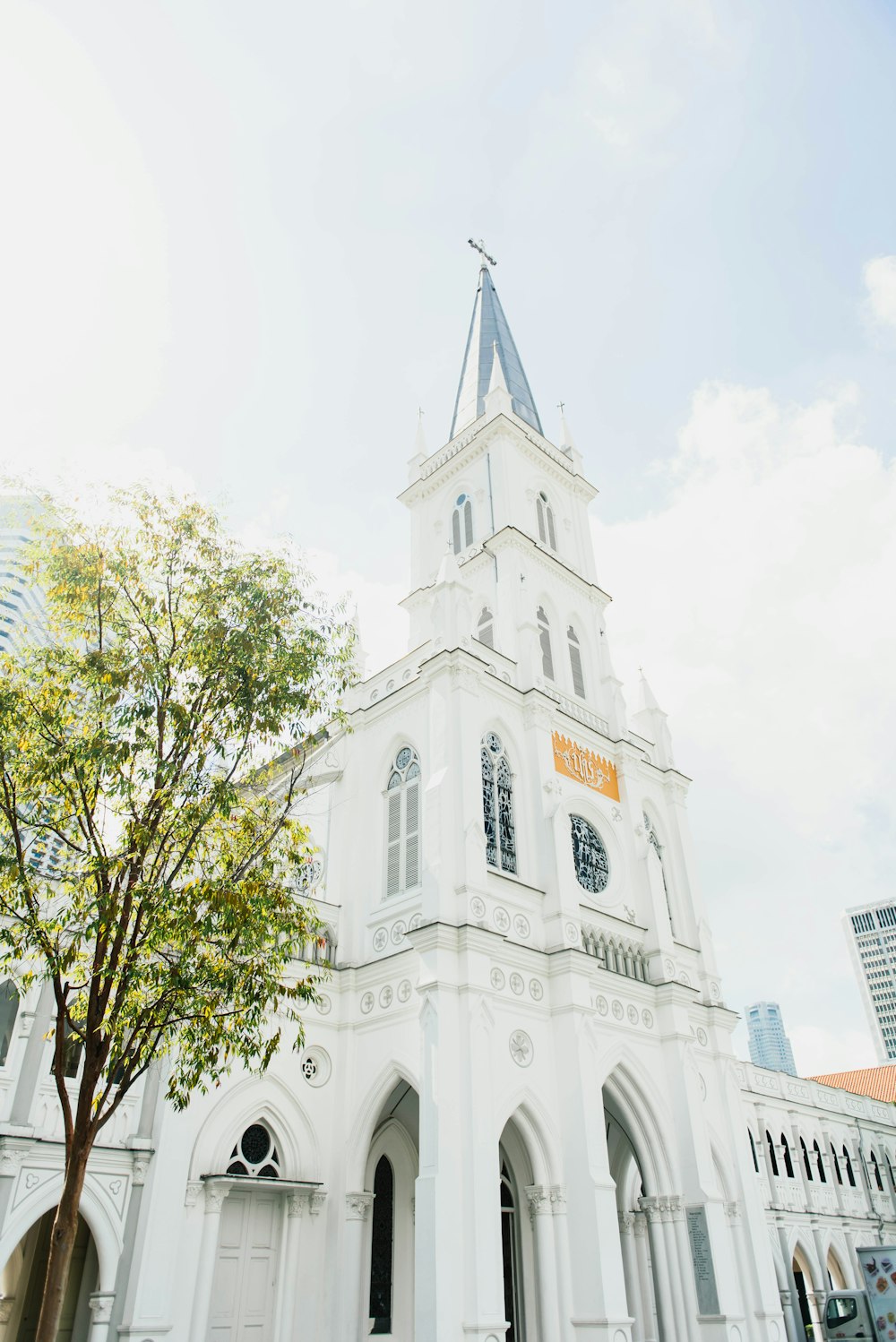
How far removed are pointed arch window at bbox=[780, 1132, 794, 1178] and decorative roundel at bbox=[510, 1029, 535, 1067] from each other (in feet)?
62.9

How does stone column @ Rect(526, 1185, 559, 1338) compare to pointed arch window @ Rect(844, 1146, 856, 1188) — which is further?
pointed arch window @ Rect(844, 1146, 856, 1188)

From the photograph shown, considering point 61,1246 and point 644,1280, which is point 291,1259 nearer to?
point 61,1246

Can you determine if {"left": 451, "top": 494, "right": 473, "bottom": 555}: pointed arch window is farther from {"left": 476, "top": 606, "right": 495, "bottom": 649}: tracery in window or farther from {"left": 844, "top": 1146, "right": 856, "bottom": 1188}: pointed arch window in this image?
{"left": 844, "top": 1146, "right": 856, "bottom": 1188}: pointed arch window

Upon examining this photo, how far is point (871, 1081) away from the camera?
44.1 meters

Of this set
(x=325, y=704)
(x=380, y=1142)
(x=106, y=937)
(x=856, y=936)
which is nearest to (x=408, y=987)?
(x=380, y=1142)

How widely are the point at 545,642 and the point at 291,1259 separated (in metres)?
15.6

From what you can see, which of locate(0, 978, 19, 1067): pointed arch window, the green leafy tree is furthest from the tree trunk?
locate(0, 978, 19, 1067): pointed arch window

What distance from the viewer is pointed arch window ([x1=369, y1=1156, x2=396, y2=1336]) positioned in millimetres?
16234

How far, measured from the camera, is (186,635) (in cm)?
1035

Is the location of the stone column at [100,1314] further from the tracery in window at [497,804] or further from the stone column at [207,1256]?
the tracery in window at [497,804]

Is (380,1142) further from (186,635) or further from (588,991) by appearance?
(186,635)

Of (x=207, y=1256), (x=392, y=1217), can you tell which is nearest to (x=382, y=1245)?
(x=392, y=1217)

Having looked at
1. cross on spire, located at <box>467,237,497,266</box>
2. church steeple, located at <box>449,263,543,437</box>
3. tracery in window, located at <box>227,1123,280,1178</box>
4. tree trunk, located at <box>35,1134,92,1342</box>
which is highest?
cross on spire, located at <box>467,237,497,266</box>

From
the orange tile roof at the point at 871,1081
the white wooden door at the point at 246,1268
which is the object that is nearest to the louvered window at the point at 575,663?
the white wooden door at the point at 246,1268
